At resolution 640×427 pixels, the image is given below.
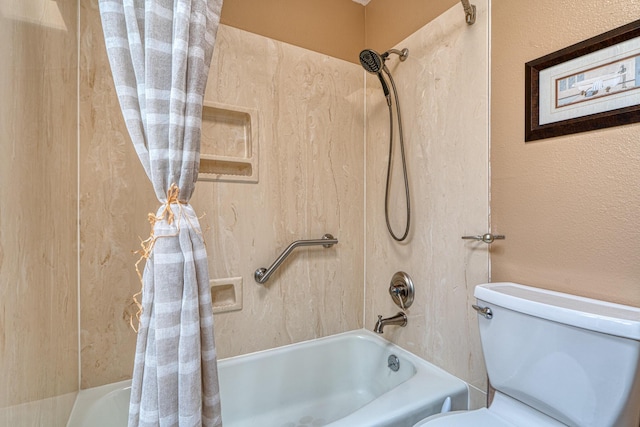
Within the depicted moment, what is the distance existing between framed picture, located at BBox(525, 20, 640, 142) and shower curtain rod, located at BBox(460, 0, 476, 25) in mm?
323

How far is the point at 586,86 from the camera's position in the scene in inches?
34.8

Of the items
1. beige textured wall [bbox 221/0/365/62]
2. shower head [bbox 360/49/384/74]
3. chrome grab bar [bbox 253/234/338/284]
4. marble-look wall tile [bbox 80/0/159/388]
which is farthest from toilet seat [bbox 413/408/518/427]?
beige textured wall [bbox 221/0/365/62]

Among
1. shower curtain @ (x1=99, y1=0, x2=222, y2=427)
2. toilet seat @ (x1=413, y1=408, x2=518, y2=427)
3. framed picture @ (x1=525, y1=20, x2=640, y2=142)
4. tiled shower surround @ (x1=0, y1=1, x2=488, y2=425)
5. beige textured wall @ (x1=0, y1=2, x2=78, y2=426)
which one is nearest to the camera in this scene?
beige textured wall @ (x1=0, y1=2, x2=78, y2=426)

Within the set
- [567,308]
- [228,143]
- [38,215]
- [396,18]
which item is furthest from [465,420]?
[396,18]

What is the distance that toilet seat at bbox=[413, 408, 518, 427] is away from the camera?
908 millimetres

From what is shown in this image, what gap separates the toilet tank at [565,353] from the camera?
2.35ft

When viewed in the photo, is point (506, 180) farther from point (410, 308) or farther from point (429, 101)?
point (410, 308)

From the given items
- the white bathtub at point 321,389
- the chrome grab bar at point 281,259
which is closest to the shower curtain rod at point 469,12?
the chrome grab bar at point 281,259

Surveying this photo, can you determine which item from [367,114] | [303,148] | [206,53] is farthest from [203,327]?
[367,114]

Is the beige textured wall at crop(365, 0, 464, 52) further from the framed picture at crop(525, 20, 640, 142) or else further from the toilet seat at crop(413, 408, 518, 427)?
the toilet seat at crop(413, 408, 518, 427)

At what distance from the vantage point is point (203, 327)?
757 millimetres

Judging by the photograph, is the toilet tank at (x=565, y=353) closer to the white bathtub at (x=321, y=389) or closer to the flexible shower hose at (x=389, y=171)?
the white bathtub at (x=321, y=389)

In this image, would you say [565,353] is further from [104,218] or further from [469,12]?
[104,218]

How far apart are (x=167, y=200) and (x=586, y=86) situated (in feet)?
4.03
